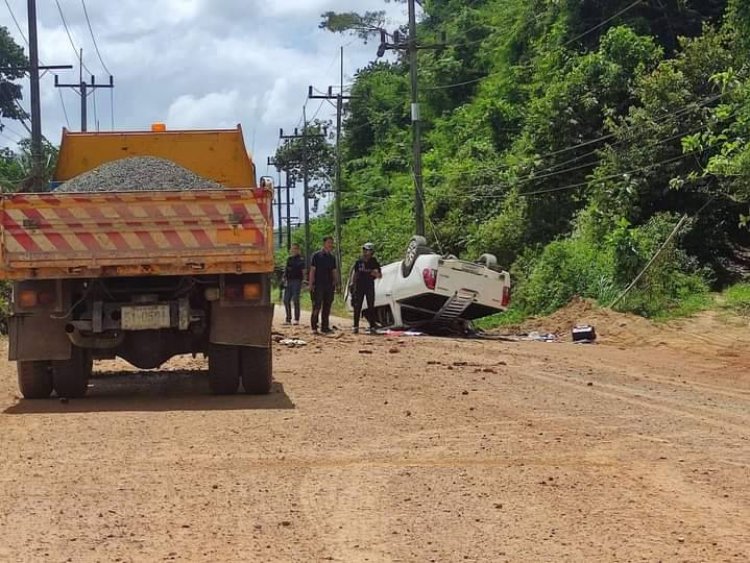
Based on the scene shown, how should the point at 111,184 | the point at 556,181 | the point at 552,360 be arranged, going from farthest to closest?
1. the point at 556,181
2. the point at 552,360
3. the point at 111,184

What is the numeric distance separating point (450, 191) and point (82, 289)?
93.0 ft

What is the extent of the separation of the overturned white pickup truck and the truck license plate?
33.1 ft

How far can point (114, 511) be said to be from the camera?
17.4 ft

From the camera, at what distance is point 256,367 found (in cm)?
992

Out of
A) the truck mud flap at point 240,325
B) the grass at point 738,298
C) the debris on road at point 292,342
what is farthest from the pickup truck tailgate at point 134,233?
the grass at point 738,298

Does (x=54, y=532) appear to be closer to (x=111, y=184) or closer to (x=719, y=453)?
(x=719, y=453)

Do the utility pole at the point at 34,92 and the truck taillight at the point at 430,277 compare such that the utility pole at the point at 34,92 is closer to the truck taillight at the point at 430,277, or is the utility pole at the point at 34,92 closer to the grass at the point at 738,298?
the truck taillight at the point at 430,277

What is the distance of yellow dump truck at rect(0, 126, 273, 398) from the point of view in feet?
29.7

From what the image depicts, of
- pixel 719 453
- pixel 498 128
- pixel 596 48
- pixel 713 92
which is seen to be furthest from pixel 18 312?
pixel 498 128

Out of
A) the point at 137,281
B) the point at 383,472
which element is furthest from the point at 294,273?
the point at 383,472

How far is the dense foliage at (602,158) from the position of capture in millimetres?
21297

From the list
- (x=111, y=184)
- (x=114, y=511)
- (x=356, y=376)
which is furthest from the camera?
(x=356, y=376)

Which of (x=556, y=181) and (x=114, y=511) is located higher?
(x=556, y=181)

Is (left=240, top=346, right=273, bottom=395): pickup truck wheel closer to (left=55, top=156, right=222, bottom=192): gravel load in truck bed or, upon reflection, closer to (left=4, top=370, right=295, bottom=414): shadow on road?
(left=4, top=370, right=295, bottom=414): shadow on road
